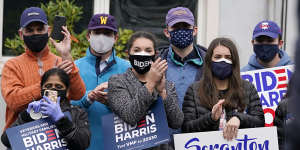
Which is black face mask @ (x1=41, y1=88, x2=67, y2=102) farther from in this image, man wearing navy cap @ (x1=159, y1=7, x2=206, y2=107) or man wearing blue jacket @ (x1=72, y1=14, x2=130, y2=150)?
man wearing navy cap @ (x1=159, y1=7, x2=206, y2=107)

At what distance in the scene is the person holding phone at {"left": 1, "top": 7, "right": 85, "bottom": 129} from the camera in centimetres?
360

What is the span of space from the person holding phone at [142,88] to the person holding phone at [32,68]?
389 mm

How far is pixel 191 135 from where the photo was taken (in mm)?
3668

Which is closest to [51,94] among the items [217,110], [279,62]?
[217,110]

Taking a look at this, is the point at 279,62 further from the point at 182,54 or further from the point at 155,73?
the point at 155,73

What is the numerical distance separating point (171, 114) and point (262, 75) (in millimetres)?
1403

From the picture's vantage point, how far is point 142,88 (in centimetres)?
333

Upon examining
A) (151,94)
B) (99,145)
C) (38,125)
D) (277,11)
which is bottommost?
(99,145)

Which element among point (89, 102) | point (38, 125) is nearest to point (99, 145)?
point (89, 102)

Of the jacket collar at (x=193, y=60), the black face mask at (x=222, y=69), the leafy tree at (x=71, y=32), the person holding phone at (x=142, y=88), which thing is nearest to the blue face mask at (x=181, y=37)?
the jacket collar at (x=193, y=60)

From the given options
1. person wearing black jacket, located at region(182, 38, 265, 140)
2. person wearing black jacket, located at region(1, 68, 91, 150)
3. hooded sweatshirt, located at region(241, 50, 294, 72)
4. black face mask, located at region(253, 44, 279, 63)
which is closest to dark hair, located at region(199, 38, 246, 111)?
person wearing black jacket, located at region(182, 38, 265, 140)

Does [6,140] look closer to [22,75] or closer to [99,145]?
[22,75]

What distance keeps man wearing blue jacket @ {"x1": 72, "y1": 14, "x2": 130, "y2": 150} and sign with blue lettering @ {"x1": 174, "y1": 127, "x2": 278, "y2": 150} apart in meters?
0.77

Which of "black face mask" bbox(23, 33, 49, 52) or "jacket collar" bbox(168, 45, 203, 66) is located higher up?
"black face mask" bbox(23, 33, 49, 52)
